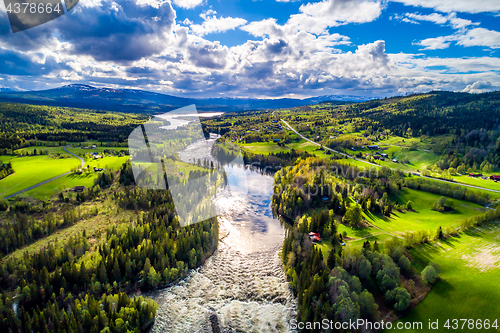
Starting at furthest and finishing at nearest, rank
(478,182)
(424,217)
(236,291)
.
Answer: (478,182) < (424,217) < (236,291)

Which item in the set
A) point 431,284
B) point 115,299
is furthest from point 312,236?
point 115,299

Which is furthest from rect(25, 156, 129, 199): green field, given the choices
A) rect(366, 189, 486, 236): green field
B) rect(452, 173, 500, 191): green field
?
rect(452, 173, 500, 191): green field

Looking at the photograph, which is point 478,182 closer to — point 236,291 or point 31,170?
point 236,291

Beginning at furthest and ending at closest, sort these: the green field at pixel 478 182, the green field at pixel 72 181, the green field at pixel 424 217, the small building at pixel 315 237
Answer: the green field at pixel 478 182, the green field at pixel 72 181, the green field at pixel 424 217, the small building at pixel 315 237

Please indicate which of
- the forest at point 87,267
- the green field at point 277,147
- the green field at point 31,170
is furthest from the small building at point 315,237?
the green field at point 277,147

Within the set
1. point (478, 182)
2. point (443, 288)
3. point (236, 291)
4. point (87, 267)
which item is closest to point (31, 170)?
point (87, 267)

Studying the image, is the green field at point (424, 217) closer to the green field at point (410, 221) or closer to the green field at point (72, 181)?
the green field at point (410, 221)
